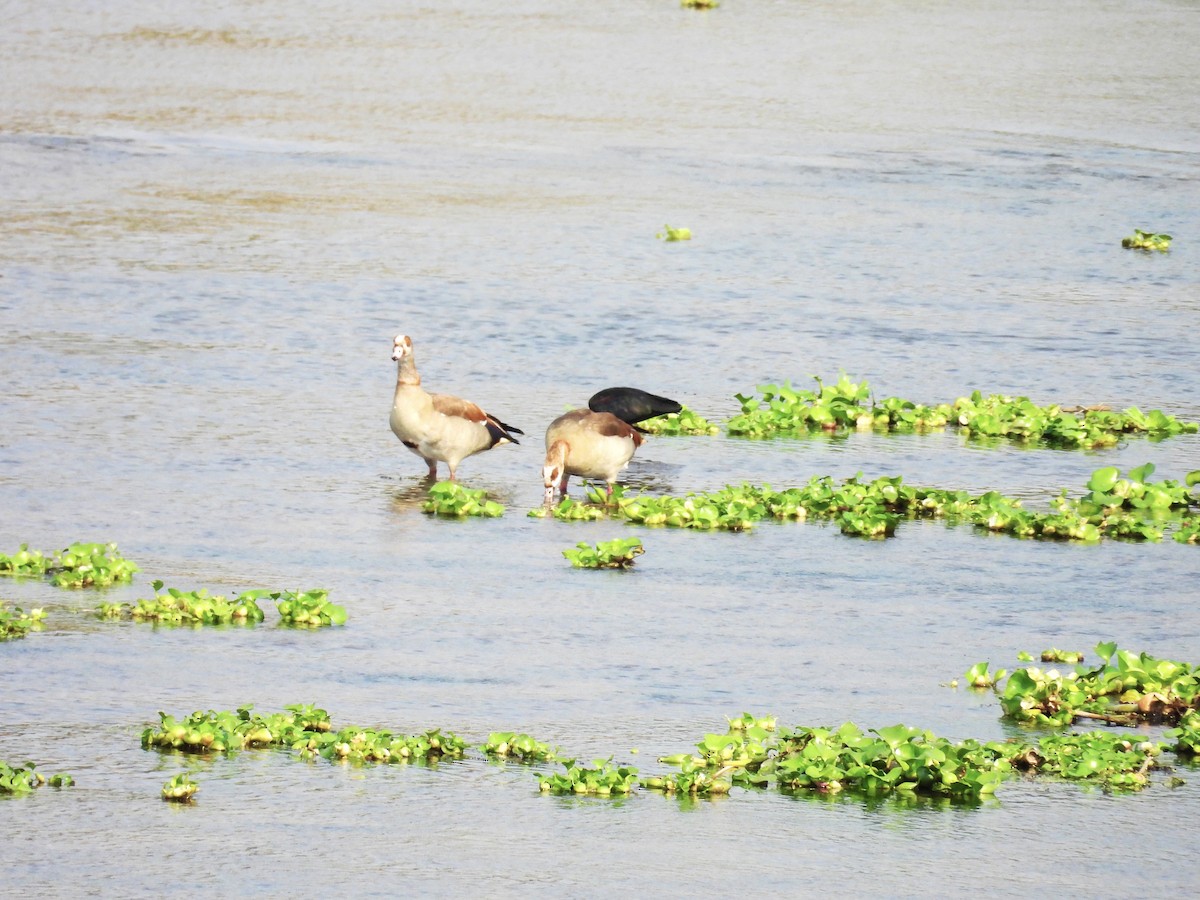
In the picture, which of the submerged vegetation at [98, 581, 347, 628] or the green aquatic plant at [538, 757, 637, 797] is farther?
the submerged vegetation at [98, 581, 347, 628]

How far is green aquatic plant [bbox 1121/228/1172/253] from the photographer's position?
21.5 metres

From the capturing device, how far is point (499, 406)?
15.0m

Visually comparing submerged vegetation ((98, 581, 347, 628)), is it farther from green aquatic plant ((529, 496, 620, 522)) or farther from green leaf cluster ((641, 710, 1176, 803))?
green aquatic plant ((529, 496, 620, 522))

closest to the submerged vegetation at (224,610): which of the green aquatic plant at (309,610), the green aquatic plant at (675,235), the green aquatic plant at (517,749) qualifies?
the green aquatic plant at (309,610)

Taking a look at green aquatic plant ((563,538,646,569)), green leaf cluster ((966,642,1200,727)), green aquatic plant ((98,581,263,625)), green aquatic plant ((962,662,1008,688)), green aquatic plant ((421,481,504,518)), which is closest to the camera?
green leaf cluster ((966,642,1200,727))

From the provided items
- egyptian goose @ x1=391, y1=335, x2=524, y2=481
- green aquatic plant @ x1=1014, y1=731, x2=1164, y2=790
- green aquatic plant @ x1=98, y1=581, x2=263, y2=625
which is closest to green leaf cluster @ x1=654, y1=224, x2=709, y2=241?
egyptian goose @ x1=391, y1=335, x2=524, y2=481

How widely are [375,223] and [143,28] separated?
14.1 m

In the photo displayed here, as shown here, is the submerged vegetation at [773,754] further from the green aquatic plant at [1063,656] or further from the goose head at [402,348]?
the goose head at [402,348]

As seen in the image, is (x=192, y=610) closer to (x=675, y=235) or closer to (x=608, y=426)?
(x=608, y=426)

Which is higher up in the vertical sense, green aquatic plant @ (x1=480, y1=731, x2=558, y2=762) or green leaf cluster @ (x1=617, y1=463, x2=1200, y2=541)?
green leaf cluster @ (x1=617, y1=463, x2=1200, y2=541)

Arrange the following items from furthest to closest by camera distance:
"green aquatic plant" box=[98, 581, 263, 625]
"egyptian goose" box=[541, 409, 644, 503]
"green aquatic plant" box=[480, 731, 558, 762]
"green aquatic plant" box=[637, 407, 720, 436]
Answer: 1. "green aquatic plant" box=[637, 407, 720, 436]
2. "egyptian goose" box=[541, 409, 644, 503]
3. "green aquatic plant" box=[98, 581, 263, 625]
4. "green aquatic plant" box=[480, 731, 558, 762]

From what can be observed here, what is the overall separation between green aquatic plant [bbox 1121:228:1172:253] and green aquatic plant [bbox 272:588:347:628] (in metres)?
13.7

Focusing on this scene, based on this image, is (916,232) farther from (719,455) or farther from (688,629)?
(688,629)

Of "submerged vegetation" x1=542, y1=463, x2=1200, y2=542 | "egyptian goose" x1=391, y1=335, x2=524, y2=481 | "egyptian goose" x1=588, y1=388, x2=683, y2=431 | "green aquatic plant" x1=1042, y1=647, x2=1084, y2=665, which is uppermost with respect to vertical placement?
"egyptian goose" x1=588, y1=388, x2=683, y2=431
